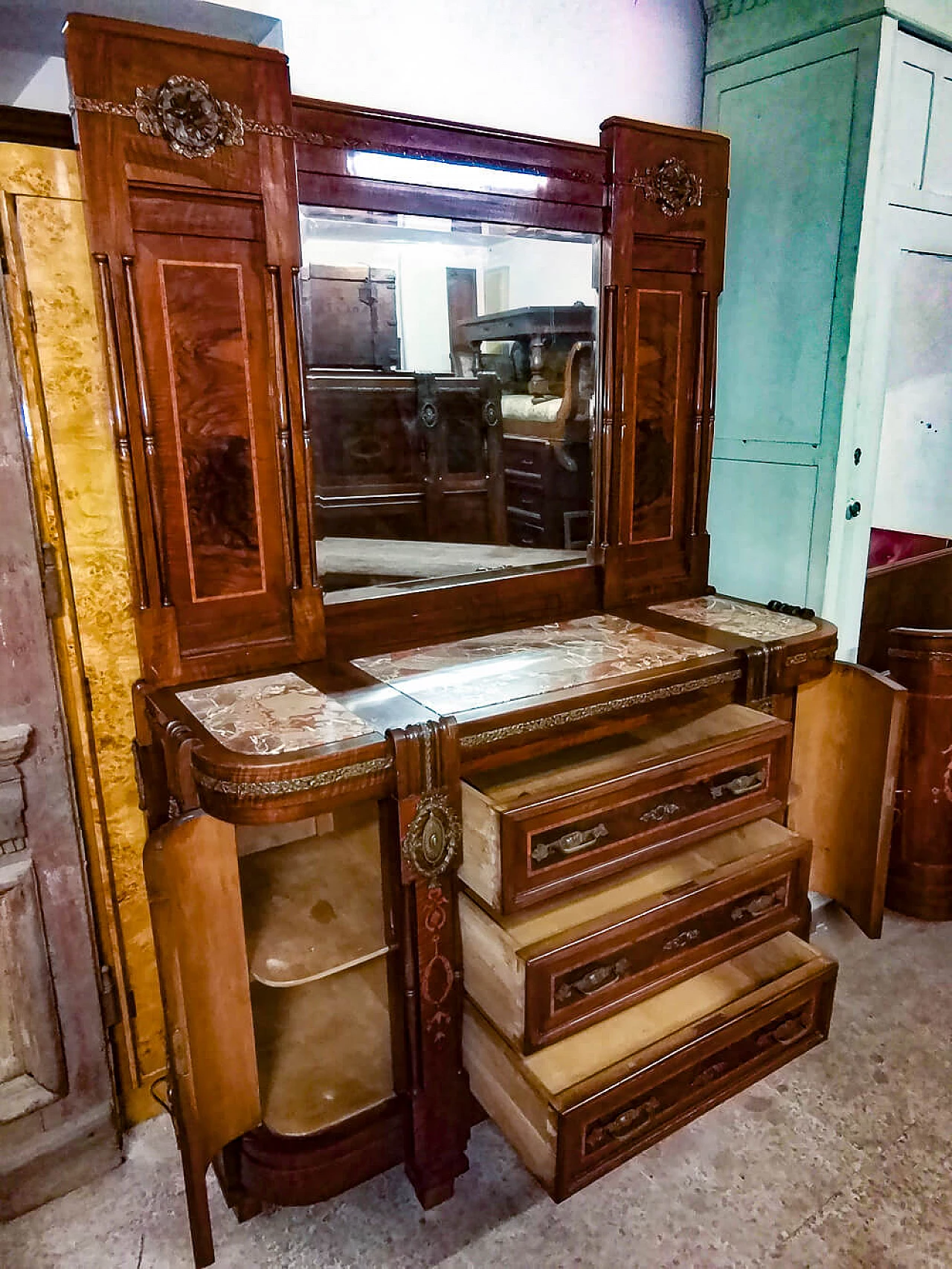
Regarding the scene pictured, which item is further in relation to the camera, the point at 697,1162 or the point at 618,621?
the point at 618,621

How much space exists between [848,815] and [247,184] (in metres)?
1.87

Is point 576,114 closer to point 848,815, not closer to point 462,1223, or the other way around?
point 848,815

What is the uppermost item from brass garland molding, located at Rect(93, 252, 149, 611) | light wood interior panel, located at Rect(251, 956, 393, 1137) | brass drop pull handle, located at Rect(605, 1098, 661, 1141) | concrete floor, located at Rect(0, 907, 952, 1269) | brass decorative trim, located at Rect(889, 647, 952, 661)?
brass garland molding, located at Rect(93, 252, 149, 611)

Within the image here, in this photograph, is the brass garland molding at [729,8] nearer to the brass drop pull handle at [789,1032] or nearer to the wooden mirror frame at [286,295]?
the wooden mirror frame at [286,295]

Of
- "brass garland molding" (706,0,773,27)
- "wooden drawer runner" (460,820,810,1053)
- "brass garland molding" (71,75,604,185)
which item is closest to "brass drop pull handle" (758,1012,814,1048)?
"wooden drawer runner" (460,820,810,1053)

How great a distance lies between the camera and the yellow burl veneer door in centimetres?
141

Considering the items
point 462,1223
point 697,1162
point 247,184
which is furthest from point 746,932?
point 247,184

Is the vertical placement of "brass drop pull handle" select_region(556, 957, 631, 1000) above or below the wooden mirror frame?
below

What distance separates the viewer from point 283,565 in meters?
1.67

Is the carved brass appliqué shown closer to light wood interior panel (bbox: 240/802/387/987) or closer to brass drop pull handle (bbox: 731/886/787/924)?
light wood interior panel (bbox: 240/802/387/987)

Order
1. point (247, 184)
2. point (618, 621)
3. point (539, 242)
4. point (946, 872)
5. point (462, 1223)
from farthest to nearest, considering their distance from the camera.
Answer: point (946, 872) < point (618, 621) < point (539, 242) < point (462, 1223) < point (247, 184)

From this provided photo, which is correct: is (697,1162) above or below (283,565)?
below

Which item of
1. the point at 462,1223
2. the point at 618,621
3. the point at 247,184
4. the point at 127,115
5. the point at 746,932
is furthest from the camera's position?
the point at 618,621

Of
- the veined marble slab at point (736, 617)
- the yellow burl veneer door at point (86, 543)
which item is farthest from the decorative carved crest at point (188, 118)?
the veined marble slab at point (736, 617)
